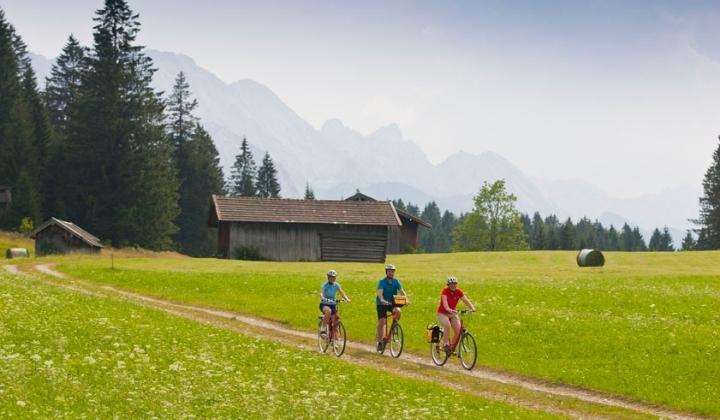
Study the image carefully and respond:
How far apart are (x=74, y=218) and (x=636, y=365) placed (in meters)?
73.4

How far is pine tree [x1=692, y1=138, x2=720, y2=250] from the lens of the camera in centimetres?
10800

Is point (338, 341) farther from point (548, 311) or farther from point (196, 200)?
point (196, 200)

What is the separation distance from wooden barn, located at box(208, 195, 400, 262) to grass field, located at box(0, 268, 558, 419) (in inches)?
1669

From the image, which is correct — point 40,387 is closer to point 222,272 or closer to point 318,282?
point 318,282

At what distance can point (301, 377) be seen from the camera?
56.7 feet

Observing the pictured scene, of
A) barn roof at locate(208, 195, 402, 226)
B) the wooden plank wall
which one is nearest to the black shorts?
barn roof at locate(208, 195, 402, 226)

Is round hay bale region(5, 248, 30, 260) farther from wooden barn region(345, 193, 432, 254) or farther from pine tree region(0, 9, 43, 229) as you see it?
wooden barn region(345, 193, 432, 254)

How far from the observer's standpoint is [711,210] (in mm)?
112250

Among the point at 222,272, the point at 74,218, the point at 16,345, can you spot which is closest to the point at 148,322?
the point at 16,345

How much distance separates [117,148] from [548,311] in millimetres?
64141

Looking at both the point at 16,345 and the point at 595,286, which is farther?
the point at 595,286

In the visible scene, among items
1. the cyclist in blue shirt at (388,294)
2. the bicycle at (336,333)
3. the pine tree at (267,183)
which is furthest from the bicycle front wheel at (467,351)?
the pine tree at (267,183)

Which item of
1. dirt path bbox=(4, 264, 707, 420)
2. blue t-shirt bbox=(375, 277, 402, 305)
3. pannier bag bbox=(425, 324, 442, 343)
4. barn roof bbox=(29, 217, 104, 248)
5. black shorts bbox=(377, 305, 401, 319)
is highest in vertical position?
barn roof bbox=(29, 217, 104, 248)

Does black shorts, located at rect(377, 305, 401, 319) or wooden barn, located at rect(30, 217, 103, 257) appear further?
wooden barn, located at rect(30, 217, 103, 257)
